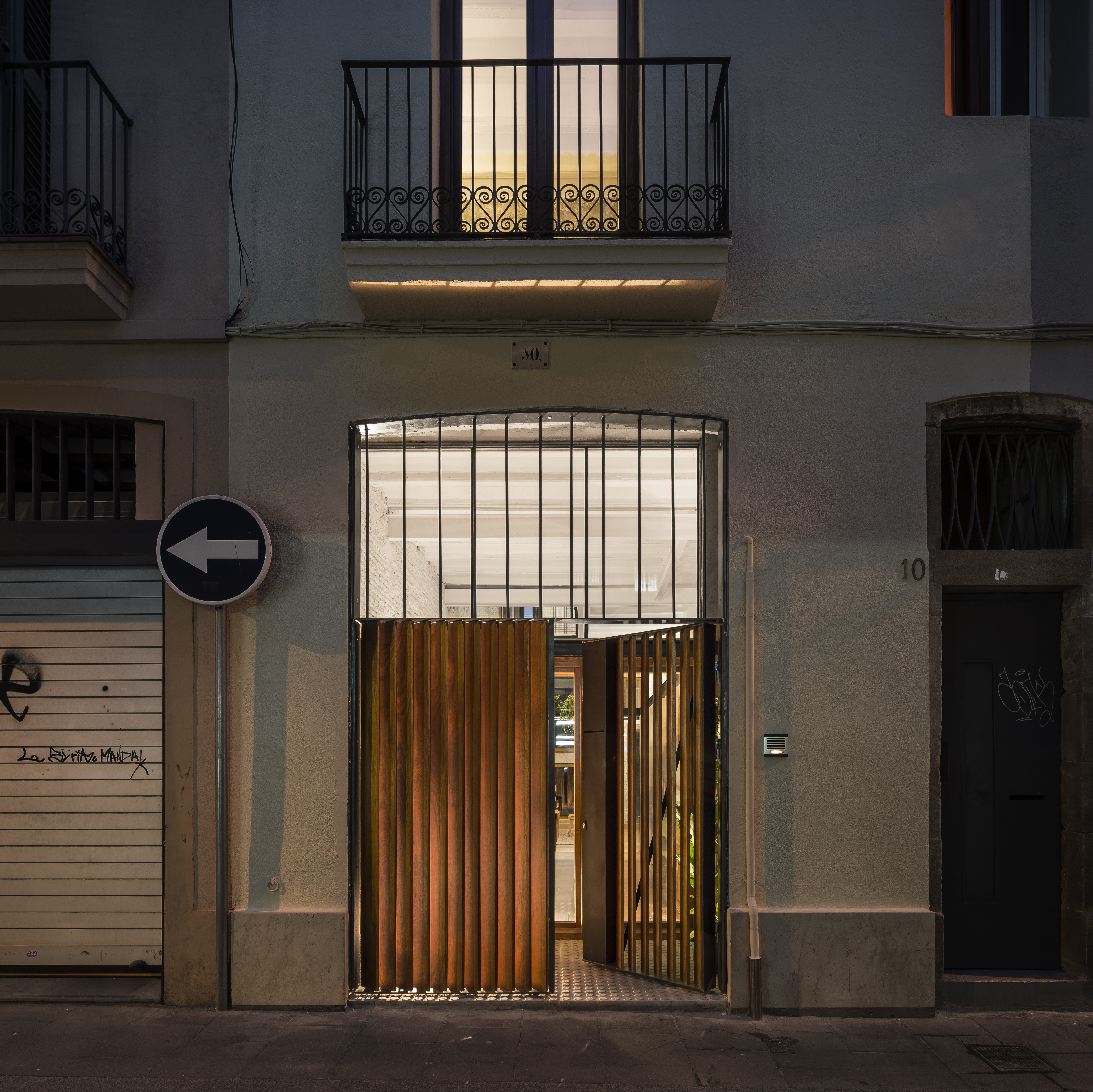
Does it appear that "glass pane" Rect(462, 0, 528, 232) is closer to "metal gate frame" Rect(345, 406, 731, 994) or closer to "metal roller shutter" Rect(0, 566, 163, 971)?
"metal gate frame" Rect(345, 406, 731, 994)

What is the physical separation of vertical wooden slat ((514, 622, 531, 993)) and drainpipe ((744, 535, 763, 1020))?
141cm

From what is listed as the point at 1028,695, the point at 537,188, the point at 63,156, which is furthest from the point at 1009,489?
the point at 63,156

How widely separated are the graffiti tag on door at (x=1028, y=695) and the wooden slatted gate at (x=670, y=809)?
206cm

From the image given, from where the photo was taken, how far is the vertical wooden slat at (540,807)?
560cm

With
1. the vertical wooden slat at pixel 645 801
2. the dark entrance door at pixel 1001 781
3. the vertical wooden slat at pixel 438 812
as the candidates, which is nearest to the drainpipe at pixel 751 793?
the vertical wooden slat at pixel 645 801

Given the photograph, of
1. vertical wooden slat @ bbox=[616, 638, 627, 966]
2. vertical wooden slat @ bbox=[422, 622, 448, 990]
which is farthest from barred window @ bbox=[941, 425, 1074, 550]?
vertical wooden slat @ bbox=[422, 622, 448, 990]

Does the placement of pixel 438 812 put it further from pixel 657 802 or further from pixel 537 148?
pixel 537 148

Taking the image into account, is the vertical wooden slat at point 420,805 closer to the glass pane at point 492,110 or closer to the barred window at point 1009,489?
the glass pane at point 492,110

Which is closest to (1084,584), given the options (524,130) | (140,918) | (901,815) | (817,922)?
(901,815)

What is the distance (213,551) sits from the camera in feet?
18.0

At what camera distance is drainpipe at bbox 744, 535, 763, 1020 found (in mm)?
5352

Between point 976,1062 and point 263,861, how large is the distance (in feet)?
14.8

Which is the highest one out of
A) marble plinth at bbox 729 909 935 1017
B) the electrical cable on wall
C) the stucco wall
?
the electrical cable on wall

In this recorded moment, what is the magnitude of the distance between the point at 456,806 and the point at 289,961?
1454mm
